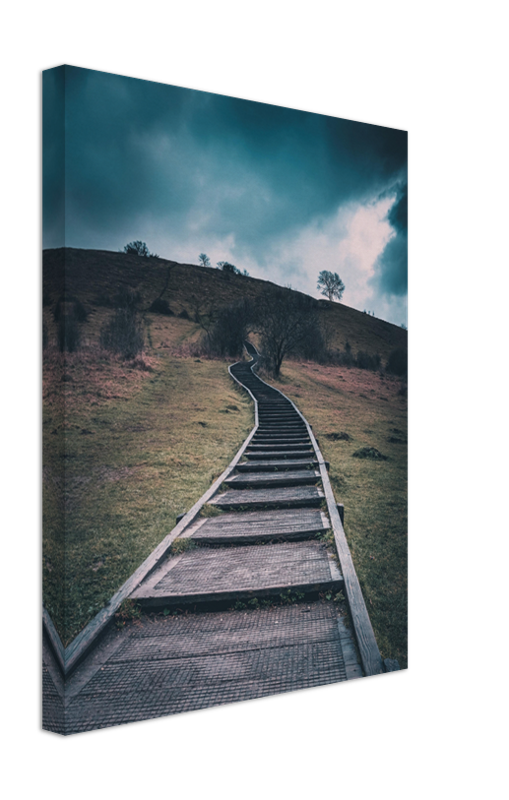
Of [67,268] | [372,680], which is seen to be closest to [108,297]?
[67,268]

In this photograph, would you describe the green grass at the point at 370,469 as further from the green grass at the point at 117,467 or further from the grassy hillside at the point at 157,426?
the green grass at the point at 117,467

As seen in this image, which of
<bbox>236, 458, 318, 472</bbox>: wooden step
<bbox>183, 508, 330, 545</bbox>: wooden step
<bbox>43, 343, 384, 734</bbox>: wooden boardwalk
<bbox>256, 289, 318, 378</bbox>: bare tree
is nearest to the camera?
<bbox>43, 343, 384, 734</bbox>: wooden boardwalk

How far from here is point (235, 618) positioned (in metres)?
2.51

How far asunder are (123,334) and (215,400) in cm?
69

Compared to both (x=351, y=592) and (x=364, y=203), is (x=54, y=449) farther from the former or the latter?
(x=364, y=203)

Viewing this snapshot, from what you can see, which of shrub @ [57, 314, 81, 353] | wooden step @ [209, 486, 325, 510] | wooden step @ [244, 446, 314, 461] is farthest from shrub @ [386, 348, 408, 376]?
shrub @ [57, 314, 81, 353]

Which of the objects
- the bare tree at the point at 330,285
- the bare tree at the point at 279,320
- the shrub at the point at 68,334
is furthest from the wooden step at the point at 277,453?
the shrub at the point at 68,334

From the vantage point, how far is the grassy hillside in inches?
88.7

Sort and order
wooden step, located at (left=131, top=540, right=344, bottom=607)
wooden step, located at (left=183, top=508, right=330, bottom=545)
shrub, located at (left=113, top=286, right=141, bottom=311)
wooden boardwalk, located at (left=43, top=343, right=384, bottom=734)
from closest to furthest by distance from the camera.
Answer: wooden boardwalk, located at (left=43, top=343, right=384, bottom=734) → wooden step, located at (left=131, top=540, right=344, bottom=607) → shrub, located at (left=113, top=286, right=141, bottom=311) → wooden step, located at (left=183, top=508, right=330, bottom=545)

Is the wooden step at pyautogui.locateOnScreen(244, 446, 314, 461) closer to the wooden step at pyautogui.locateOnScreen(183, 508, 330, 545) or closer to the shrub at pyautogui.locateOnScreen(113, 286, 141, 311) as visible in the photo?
the wooden step at pyautogui.locateOnScreen(183, 508, 330, 545)

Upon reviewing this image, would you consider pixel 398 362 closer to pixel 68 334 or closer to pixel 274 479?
pixel 274 479

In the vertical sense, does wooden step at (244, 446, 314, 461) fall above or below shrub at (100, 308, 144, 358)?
below

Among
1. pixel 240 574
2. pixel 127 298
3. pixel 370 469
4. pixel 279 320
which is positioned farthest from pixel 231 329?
pixel 240 574
